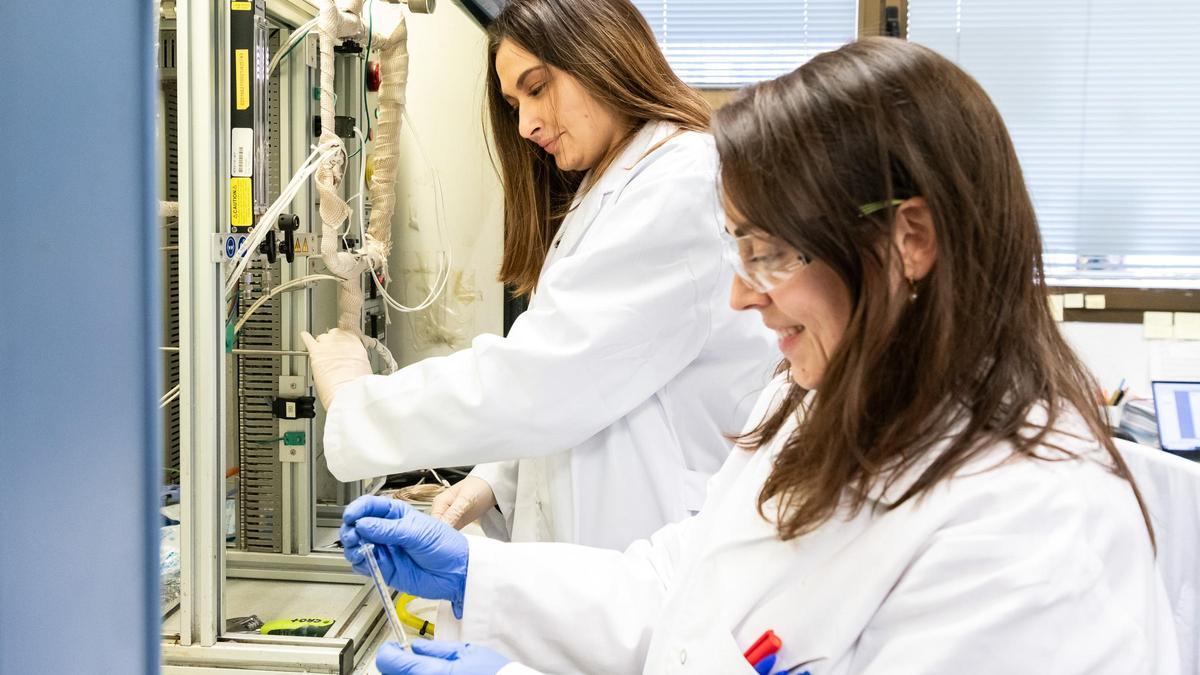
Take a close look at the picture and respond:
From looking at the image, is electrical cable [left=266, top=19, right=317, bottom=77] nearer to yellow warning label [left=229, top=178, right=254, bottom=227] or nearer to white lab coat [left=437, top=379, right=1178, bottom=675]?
yellow warning label [left=229, top=178, right=254, bottom=227]

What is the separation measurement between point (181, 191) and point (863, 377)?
3.77 ft

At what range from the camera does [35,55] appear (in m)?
0.58

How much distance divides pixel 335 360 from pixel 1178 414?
2.21m

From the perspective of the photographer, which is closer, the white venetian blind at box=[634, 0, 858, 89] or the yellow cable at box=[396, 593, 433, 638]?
the yellow cable at box=[396, 593, 433, 638]

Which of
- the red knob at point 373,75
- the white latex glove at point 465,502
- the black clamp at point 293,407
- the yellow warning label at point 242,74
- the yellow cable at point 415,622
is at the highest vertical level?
the red knob at point 373,75

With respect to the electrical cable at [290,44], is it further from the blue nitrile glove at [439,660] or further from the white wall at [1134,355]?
the white wall at [1134,355]

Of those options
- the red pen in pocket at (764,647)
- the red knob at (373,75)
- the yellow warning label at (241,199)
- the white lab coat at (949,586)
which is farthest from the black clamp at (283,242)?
the red pen in pocket at (764,647)

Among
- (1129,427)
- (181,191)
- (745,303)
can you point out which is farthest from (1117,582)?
(1129,427)

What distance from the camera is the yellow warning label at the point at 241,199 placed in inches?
59.1

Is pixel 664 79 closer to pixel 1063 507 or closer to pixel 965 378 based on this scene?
pixel 965 378

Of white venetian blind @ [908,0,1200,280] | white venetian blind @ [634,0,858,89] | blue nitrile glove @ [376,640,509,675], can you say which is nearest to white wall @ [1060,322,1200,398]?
white venetian blind @ [908,0,1200,280]

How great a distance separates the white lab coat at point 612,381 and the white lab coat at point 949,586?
1.15 ft

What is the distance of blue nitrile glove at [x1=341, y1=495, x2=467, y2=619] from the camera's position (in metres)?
1.02

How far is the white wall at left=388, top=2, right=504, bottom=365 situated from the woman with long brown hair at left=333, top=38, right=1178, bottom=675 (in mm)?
1752
